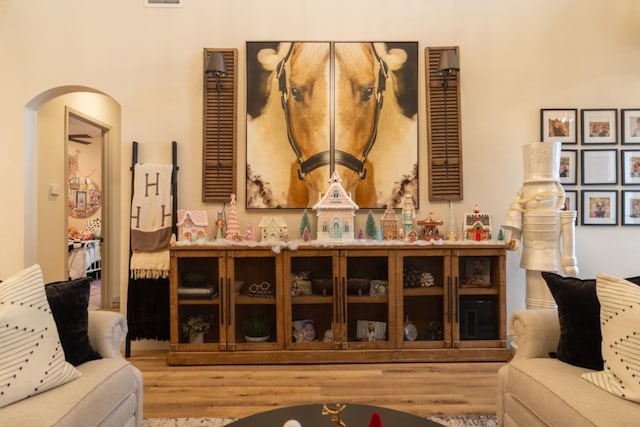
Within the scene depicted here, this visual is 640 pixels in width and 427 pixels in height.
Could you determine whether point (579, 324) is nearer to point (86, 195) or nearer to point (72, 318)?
point (72, 318)

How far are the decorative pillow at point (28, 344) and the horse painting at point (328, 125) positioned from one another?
2.05 m

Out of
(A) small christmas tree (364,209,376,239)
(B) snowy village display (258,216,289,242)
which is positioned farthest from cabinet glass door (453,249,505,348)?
(B) snowy village display (258,216,289,242)

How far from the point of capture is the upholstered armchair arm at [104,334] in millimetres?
1969

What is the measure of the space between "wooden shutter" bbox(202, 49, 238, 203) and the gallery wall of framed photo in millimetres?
2702

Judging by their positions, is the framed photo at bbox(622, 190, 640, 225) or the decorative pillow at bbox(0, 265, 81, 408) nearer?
the decorative pillow at bbox(0, 265, 81, 408)

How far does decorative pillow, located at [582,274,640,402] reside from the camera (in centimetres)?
150

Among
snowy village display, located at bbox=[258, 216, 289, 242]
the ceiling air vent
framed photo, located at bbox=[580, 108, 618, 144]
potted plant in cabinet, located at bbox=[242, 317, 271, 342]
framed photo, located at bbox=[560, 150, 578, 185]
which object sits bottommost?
potted plant in cabinet, located at bbox=[242, 317, 271, 342]

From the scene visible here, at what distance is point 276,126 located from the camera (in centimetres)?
354

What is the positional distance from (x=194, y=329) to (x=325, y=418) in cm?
205

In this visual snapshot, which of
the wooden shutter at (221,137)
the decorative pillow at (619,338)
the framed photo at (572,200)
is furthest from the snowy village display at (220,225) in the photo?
the framed photo at (572,200)

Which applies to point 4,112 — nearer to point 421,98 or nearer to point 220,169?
point 220,169

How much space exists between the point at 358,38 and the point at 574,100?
197 cm

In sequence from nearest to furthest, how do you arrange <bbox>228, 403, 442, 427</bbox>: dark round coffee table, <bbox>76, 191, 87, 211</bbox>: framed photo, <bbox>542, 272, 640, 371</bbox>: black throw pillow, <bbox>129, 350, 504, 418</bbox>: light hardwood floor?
1. <bbox>228, 403, 442, 427</bbox>: dark round coffee table
2. <bbox>542, 272, 640, 371</bbox>: black throw pillow
3. <bbox>129, 350, 504, 418</bbox>: light hardwood floor
4. <bbox>76, 191, 87, 211</bbox>: framed photo

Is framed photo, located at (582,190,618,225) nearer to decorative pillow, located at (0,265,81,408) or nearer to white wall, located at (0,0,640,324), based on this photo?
white wall, located at (0,0,640,324)
